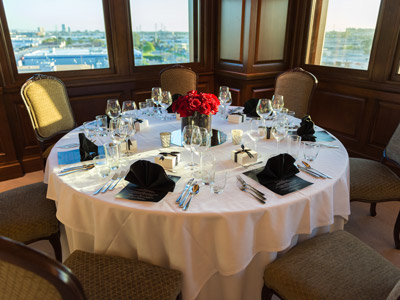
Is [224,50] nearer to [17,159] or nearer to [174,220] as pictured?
[17,159]

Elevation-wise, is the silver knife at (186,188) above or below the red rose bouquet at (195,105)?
below

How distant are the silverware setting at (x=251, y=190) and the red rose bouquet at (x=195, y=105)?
557mm

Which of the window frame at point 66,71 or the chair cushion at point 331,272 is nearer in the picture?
the chair cushion at point 331,272

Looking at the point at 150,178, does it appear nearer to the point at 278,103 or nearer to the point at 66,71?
the point at 278,103

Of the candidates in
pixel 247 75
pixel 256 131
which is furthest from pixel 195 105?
pixel 247 75

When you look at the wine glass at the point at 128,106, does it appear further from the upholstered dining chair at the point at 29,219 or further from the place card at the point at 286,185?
the place card at the point at 286,185

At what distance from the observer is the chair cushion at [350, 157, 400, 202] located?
1.93 m

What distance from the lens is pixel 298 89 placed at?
2.88 meters

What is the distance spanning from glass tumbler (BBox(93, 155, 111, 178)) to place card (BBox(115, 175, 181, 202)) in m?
0.19

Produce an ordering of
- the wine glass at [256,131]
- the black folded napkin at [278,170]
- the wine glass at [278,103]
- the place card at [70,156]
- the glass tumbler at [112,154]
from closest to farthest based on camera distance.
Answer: the black folded napkin at [278,170] < the glass tumbler at [112,154] < the place card at [70,156] < the wine glass at [256,131] < the wine glass at [278,103]

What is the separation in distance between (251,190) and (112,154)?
73cm

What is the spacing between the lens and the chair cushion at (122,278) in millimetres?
1117

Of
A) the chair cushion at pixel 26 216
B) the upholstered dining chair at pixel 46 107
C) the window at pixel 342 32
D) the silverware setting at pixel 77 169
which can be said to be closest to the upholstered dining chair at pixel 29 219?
the chair cushion at pixel 26 216

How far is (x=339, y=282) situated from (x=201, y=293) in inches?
24.0
